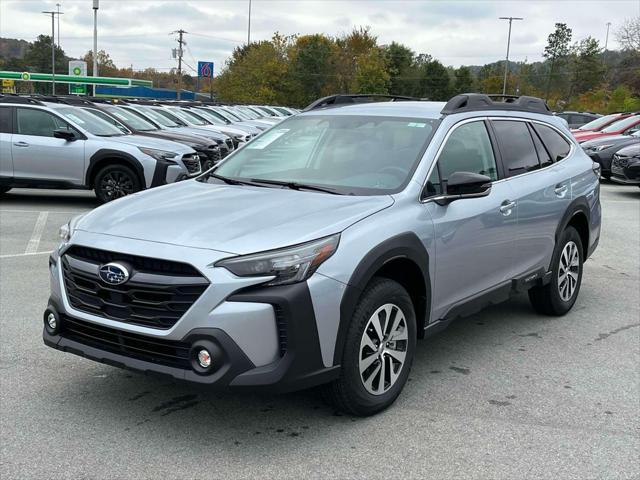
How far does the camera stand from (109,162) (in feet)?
39.5

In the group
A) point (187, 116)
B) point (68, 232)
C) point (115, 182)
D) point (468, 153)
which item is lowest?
point (115, 182)

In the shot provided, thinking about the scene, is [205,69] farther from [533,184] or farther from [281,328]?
[281,328]

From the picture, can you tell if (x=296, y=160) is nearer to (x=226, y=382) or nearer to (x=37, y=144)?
(x=226, y=382)

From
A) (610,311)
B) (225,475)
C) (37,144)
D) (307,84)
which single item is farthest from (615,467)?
(307,84)

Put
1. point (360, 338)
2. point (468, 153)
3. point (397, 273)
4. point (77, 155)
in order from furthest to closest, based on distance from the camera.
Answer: point (77, 155)
point (468, 153)
point (397, 273)
point (360, 338)

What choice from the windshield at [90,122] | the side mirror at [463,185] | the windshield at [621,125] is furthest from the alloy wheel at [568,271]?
the windshield at [621,125]

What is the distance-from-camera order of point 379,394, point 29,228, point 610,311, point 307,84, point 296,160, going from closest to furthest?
point 379,394 → point 296,160 → point 610,311 → point 29,228 → point 307,84

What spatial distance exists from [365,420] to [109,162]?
9.18m

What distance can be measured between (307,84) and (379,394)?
258 ft

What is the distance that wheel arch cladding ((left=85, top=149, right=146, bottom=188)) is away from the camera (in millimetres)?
11798

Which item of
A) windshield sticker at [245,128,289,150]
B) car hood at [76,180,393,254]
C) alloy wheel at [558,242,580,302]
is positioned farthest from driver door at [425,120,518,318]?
windshield sticker at [245,128,289,150]

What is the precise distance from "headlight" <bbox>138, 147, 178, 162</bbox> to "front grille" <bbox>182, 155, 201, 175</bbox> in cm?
20

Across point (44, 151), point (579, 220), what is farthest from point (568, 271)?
point (44, 151)

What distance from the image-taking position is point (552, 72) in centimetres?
9562
